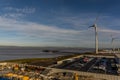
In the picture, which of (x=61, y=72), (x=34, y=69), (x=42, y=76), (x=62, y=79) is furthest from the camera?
(x=34, y=69)

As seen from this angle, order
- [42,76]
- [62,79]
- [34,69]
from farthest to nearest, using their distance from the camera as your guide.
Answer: [34,69] → [42,76] → [62,79]

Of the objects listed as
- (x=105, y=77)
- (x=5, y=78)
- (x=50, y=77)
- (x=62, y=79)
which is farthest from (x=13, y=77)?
(x=105, y=77)

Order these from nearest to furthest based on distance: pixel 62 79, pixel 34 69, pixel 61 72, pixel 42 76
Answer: pixel 62 79, pixel 42 76, pixel 61 72, pixel 34 69

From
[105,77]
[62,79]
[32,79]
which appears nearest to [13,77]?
[32,79]

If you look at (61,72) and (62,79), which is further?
(61,72)

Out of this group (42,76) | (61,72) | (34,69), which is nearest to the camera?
(42,76)

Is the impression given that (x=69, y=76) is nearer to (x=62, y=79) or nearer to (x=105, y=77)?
(x=62, y=79)

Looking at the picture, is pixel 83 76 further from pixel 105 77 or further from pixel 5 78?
pixel 5 78

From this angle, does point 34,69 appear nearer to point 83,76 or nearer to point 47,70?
point 47,70

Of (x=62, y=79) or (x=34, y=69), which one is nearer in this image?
(x=62, y=79)
